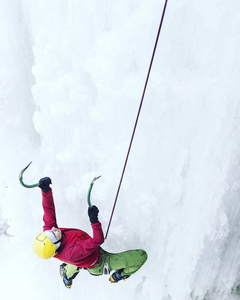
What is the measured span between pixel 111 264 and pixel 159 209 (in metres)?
0.81

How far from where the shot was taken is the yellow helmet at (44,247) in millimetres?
2813

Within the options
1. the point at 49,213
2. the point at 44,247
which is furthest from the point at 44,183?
→ the point at 44,247

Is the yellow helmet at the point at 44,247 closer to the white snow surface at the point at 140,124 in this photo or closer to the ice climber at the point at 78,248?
the ice climber at the point at 78,248

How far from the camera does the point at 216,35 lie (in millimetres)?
2611

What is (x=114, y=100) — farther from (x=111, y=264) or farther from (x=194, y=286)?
(x=194, y=286)

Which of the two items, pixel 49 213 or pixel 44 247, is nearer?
pixel 44 247

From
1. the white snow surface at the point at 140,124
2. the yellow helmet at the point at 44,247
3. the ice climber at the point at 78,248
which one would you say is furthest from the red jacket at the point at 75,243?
the white snow surface at the point at 140,124

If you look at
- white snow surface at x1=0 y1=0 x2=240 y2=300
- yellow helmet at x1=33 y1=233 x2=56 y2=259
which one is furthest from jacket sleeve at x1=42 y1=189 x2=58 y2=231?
white snow surface at x1=0 y1=0 x2=240 y2=300

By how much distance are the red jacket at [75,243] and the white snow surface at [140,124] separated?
1.65ft

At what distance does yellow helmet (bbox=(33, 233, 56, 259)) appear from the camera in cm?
281

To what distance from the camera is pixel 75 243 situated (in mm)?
3031

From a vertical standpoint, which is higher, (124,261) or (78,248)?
(78,248)

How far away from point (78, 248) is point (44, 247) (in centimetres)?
33

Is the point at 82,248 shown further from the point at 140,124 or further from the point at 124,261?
the point at 140,124
